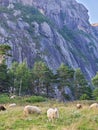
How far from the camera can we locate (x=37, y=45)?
190375mm

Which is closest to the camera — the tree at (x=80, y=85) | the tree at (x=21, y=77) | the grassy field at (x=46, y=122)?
the grassy field at (x=46, y=122)

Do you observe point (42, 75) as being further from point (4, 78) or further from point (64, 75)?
point (4, 78)

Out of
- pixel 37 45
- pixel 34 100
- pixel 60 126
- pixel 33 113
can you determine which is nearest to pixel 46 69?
pixel 34 100

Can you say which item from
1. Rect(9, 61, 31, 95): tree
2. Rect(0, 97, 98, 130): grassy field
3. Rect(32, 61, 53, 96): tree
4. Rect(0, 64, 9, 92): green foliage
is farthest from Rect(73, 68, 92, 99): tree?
Rect(0, 97, 98, 130): grassy field

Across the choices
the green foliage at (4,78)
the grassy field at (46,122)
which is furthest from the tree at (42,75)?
the grassy field at (46,122)

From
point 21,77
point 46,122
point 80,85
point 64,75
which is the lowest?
point 80,85

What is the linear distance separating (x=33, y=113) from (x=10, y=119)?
3.04 m

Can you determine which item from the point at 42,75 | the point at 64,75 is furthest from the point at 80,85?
the point at 42,75

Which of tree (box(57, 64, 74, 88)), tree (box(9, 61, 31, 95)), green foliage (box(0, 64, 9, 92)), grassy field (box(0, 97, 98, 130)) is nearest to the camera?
grassy field (box(0, 97, 98, 130))

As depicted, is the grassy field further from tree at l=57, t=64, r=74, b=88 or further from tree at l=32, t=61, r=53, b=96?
tree at l=57, t=64, r=74, b=88

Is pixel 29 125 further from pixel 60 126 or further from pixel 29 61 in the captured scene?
pixel 29 61

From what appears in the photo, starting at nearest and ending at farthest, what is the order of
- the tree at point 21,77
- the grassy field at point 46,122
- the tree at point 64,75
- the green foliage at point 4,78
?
the grassy field at point 46,122 < the green foliage at point 4,78 < the tree at point 21,77 < the tree at point 64,75

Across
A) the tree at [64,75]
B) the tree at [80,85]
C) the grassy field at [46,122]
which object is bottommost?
the tree at [80,85]

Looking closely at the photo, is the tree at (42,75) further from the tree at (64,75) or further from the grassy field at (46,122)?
the grassy field at (46,122)
